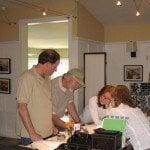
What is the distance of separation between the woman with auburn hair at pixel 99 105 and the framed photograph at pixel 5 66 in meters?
2.97

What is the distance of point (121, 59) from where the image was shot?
6809 millimetres

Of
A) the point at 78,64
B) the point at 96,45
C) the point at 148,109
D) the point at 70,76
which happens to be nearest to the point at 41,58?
the point at 70,76

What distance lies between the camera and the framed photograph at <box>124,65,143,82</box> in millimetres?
6520

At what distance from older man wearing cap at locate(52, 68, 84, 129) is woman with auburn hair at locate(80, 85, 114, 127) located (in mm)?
273

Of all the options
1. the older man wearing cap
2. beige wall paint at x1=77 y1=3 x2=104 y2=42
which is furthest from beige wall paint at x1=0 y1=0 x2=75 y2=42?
the older man wearing cap

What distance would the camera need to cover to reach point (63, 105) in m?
3.58

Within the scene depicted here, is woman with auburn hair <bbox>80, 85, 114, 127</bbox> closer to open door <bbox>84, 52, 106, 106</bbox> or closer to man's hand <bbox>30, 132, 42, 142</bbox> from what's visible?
man's hand <bbox>30, 132, 42, 142</bbox>

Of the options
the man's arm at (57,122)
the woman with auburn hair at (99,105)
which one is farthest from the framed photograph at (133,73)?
the man's arm at (57,122)

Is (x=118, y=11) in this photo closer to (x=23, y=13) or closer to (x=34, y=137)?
(x=23, y=13)

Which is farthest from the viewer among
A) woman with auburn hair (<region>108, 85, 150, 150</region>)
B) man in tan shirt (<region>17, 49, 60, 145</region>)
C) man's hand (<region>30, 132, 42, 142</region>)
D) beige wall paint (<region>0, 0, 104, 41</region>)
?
beige wall paint (<region>0, 0, 104, 41</region>)

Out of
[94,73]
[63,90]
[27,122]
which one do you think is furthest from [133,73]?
[27,122]

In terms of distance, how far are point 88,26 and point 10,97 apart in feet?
6.91

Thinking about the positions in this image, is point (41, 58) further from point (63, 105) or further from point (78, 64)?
point (78, 64)

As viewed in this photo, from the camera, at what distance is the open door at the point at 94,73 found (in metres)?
6.01
